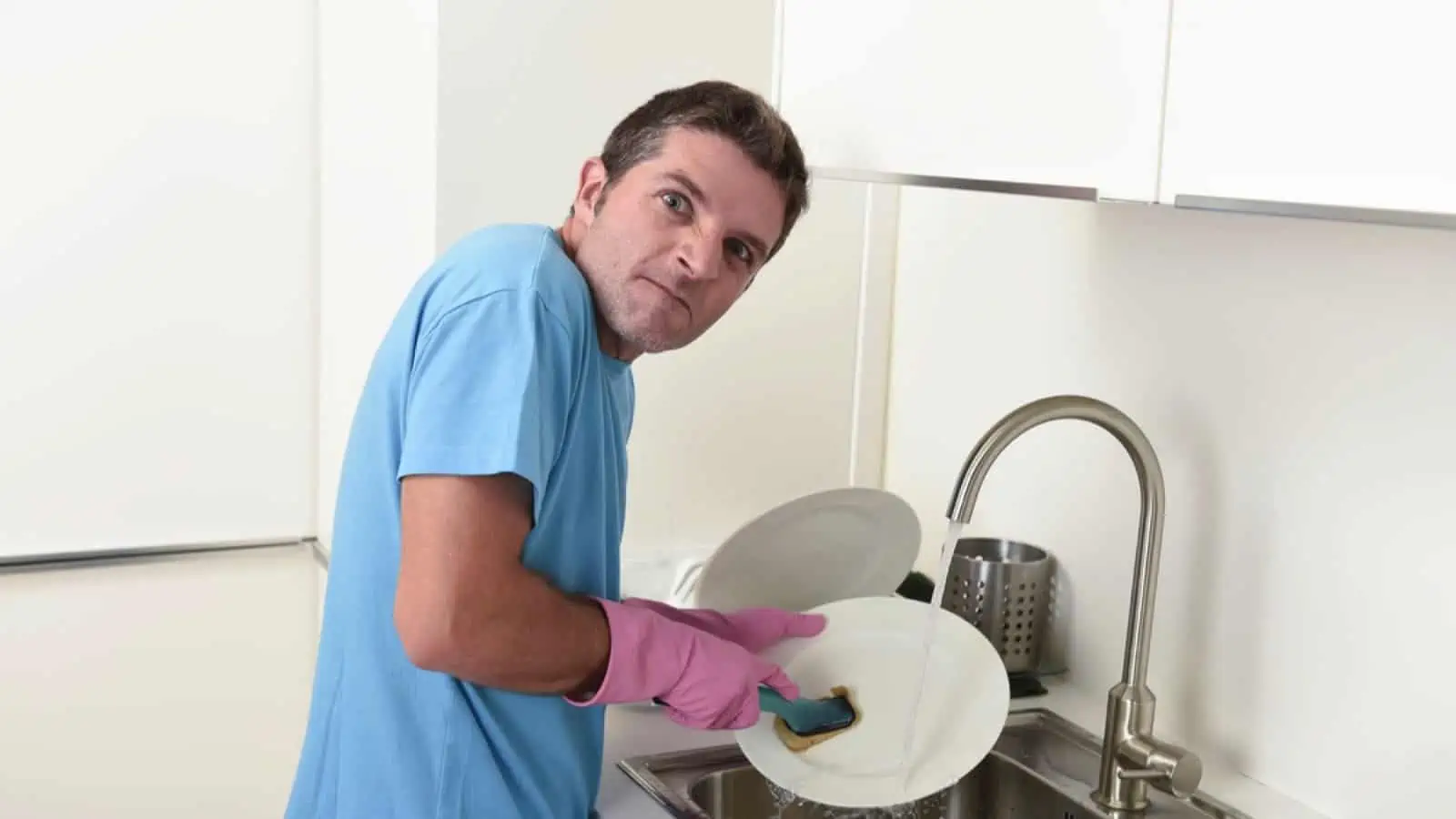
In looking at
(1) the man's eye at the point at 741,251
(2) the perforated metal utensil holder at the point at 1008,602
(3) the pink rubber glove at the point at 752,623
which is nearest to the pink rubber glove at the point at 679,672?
(3) the pink rubber glove at the point at 752,623

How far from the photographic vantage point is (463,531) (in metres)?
1.12

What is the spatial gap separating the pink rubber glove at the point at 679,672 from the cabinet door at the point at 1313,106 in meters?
0.54

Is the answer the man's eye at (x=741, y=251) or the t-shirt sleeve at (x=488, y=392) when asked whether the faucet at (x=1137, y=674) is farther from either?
the t-shirt sleeve at (x=488, y=392)

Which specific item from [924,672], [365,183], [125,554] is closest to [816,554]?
[924,672]

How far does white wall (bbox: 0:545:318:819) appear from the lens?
81.4 inches

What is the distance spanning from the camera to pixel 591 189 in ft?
4.38

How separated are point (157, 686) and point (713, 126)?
52.5 inches

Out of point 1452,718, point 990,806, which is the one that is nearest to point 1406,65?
point 1452,718

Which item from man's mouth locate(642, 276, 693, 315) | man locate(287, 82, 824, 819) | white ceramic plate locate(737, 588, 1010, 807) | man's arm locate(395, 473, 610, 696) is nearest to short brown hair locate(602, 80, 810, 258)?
man locate(287, 82, 824, 819)

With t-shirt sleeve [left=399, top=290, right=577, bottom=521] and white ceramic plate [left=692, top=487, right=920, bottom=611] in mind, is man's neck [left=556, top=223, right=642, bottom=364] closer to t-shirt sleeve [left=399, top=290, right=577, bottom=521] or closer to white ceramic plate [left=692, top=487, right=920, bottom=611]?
t-shirt sleeve [left=399, top=290, right=577, bottom=521]

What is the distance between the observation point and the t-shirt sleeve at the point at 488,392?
1.10 m

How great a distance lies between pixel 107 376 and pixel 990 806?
1283 millimetres

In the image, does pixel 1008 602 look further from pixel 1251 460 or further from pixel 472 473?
pixel 472 473

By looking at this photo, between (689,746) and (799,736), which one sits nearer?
(799,736)
